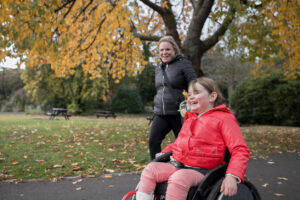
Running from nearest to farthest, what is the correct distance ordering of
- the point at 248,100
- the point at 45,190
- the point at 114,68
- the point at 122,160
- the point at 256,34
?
the point at 45,190
the point at 122,160
the point at 256,34
the point at 114,68
the point at 248,100

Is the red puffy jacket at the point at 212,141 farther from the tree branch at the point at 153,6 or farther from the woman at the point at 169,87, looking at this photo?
the tree branch at the point at 153,6

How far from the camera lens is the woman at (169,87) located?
304cm

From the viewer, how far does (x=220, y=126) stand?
1942 mm

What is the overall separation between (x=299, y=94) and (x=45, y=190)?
13.7m

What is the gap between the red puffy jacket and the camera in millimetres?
1849

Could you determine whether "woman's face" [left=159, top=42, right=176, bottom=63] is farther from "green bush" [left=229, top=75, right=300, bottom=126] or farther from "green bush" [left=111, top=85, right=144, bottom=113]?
"green bush" [left=111, top=85, right=144, bottom=113]

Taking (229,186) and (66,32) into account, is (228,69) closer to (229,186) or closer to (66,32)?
(66,32)

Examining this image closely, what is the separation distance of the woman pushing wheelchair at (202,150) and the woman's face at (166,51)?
0.99 metres

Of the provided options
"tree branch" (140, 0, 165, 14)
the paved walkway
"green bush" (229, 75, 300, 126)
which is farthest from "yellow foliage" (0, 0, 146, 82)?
"green bush" (229, 75, 300, 126)

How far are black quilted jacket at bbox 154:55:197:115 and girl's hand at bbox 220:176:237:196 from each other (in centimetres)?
143

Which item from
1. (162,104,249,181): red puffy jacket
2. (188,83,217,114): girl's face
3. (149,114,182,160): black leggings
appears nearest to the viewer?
(162,104,249,181): red puffy jacket

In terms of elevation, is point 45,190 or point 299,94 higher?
point 299,94

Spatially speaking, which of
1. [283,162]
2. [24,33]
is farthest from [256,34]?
[24,33]

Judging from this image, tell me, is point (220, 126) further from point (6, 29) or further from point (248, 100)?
point (248, 100)
